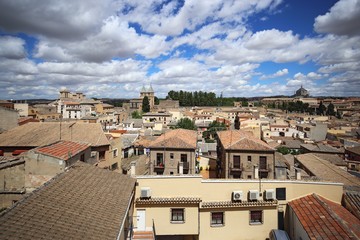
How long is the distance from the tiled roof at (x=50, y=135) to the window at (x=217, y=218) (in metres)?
9.75

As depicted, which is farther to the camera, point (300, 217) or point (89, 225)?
point (300, 217)

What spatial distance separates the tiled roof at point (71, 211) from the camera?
5.77 m

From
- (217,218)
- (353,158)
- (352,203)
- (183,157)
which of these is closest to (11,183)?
(217,218)

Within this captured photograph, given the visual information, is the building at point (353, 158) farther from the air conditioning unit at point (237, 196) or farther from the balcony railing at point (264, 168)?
the air conditioning unit at point (237, 196)

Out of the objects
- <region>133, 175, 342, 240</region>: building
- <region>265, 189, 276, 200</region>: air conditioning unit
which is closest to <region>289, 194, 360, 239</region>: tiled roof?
<region>133, 175, 342, 240</region>: building

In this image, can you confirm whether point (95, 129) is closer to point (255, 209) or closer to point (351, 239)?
point (255, 209)

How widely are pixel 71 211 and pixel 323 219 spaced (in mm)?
10782

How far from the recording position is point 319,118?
8538 cm

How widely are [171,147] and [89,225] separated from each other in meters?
15.3

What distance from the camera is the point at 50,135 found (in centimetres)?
1786

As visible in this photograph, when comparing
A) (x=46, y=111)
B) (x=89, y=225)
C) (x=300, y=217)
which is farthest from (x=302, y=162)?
(x=46, y=111)

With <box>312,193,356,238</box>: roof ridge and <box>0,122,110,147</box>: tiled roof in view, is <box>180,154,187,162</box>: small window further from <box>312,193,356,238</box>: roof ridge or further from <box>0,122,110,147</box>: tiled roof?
<box>312,193,356,238</box>: roof ridge

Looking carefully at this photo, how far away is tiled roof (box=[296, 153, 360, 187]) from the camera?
2103cm

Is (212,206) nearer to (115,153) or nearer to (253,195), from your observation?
(253,195)
